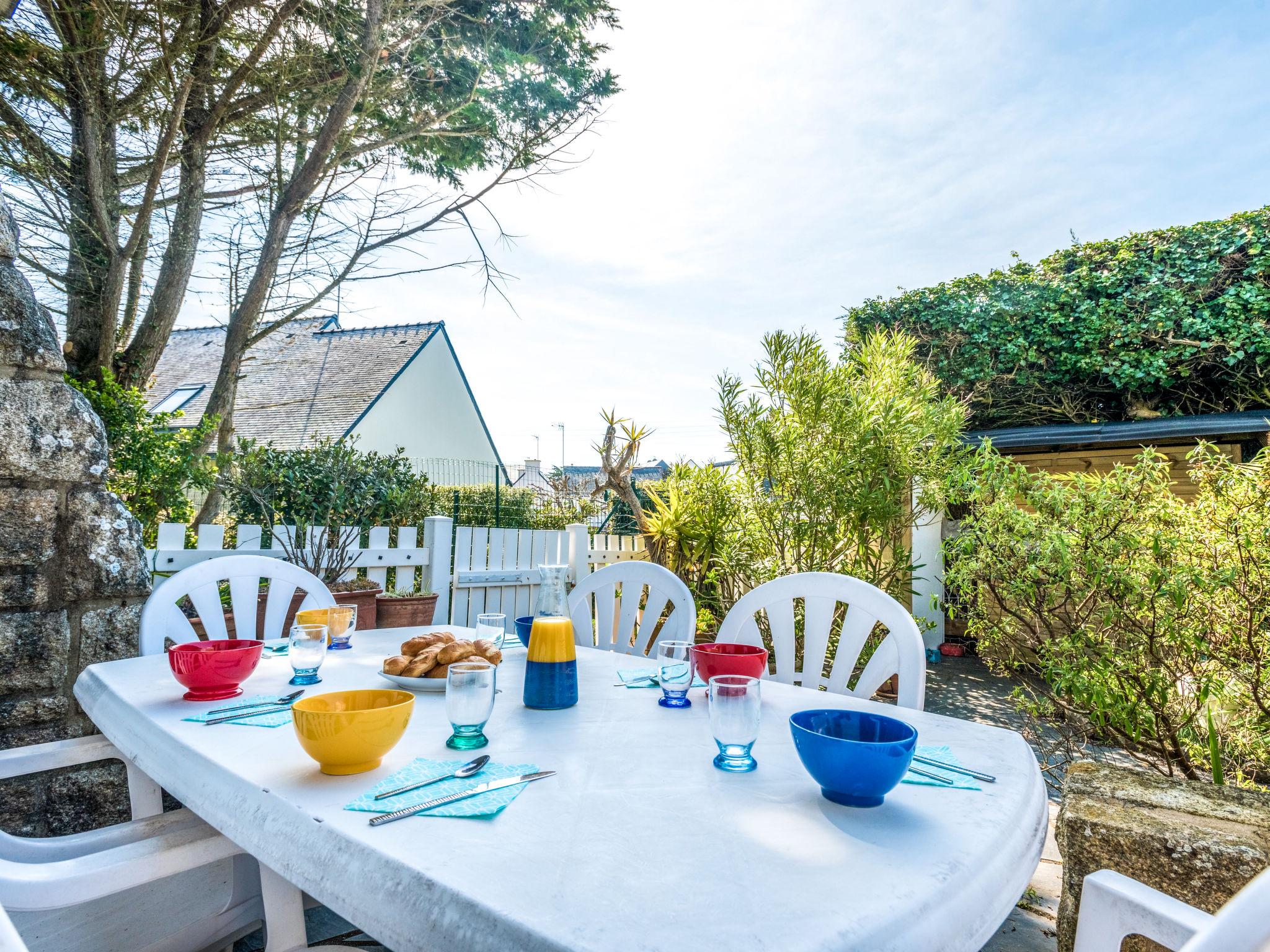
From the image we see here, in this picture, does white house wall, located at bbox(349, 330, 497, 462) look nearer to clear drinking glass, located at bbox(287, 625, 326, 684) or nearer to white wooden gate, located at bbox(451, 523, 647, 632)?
white wooden gate, located at bbox(451, 523, 647, 632)

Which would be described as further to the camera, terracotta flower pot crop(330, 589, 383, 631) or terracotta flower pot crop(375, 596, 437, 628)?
terracotta flower pot crop(375, 596, 437, 628)

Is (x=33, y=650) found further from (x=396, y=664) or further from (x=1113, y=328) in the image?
(x=1113, y=328)

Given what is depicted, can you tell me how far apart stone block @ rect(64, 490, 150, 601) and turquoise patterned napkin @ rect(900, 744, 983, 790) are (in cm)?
218

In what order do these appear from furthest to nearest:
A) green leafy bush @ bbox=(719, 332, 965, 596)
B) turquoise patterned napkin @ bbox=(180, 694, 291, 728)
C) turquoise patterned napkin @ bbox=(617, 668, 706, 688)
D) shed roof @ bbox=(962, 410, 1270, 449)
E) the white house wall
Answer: the white house wall → shed roof @ bbox=(962, 410, 1270, 449) → green leafy bush @ bbox=(719, 332, 965, 596) → turquoise patterned napkin @ bbox=(617, 668, 706, 688) → turquoise patterned napkin @ bbox=(180, 694, 291, 728)

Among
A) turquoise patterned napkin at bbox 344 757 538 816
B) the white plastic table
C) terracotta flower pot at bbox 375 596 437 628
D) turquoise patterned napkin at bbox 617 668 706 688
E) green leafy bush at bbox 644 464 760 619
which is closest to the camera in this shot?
the white plastic table

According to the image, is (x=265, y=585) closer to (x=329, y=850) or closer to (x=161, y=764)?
(x=161, y=764)

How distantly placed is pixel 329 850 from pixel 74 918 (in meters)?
0.62

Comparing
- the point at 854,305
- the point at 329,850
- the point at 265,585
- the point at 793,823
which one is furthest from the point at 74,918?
the point at 854,305

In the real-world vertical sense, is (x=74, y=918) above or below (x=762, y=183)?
below

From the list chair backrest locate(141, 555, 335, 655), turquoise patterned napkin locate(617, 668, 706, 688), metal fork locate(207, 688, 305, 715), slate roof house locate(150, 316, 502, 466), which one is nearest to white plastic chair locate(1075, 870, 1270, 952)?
turquoise patterned napkin locate(617, 668, 706, 688)

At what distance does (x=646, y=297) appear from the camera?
9.32 meters

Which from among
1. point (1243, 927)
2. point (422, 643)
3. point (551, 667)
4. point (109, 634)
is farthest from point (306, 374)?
point (1243, 927)

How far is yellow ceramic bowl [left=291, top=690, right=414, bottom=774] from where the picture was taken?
88 cm

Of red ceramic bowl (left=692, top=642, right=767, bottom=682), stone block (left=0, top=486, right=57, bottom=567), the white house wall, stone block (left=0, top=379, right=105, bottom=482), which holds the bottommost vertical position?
red ceramic bowl (left=692, top=642, right=767, bottom=682)
